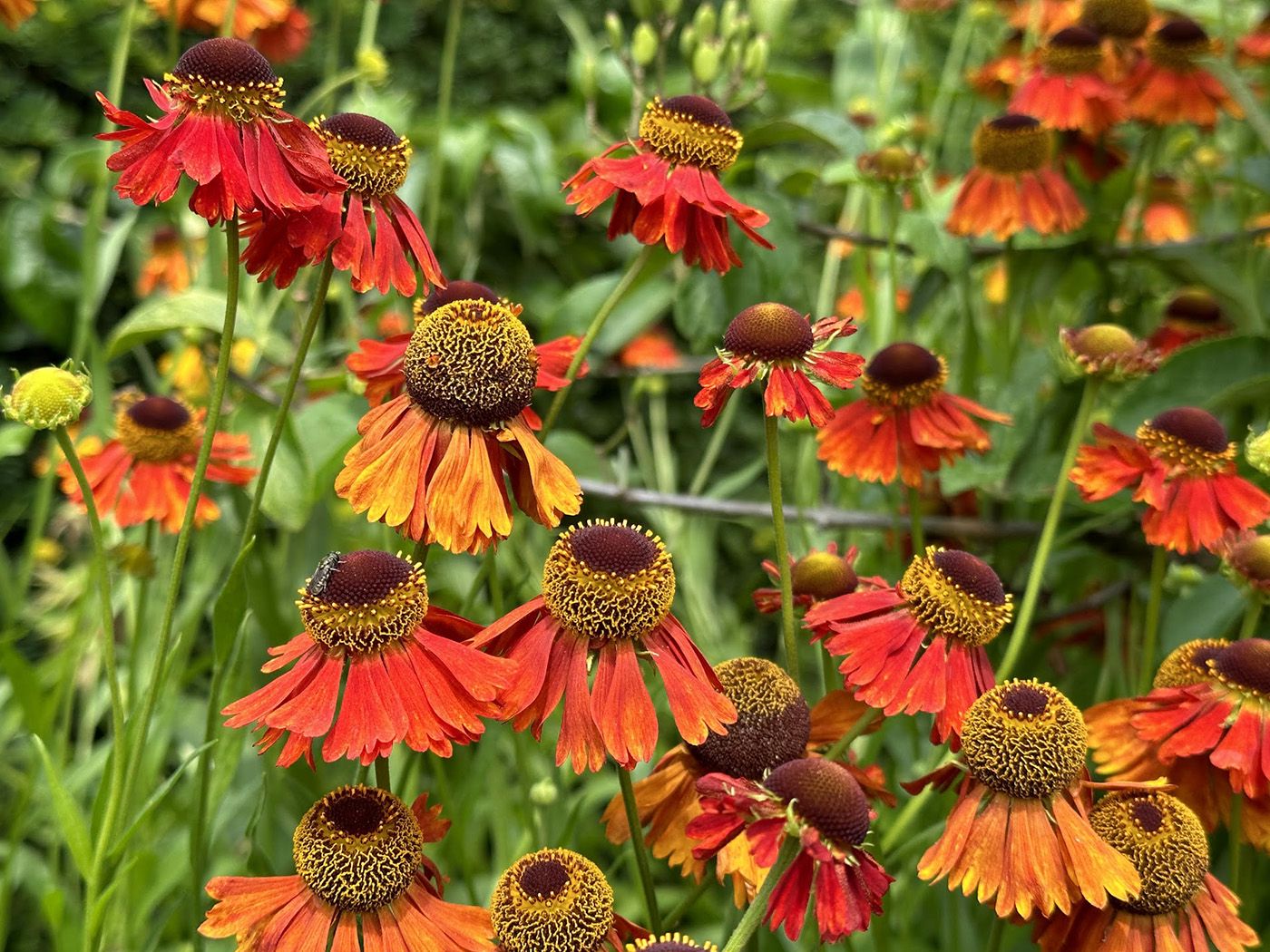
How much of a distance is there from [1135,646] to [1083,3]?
73cm

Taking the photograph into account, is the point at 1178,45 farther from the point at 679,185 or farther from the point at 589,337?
the point at 589,337

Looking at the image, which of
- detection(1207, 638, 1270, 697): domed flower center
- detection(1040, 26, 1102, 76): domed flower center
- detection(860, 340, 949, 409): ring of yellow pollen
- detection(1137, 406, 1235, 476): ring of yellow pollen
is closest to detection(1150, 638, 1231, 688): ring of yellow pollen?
detection(1207, 638, 1270, 697): domed flower center

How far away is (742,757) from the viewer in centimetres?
72

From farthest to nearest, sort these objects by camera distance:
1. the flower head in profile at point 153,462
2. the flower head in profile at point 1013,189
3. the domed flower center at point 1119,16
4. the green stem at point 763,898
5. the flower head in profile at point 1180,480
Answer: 1. the domed flower center at point 1119,16
2. the flower head in profile at point 1013,189
3. the flower head in profile at point 153,462
4. the flower head in profile at point 1180,480
5. the green stem at point 763,898

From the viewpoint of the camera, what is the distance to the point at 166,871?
1.17 m

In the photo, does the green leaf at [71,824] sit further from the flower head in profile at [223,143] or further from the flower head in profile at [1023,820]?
the flower head in profile at [1023,820]

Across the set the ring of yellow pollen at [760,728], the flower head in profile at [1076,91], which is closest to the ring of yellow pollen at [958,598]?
the ring of yellow pollen at [760,728]

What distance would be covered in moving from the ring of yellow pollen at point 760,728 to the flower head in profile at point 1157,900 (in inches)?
7.1

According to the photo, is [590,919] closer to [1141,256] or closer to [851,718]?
[851,718]

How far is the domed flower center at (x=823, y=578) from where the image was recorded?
861 millimetres

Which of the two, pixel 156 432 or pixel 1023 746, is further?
pixel 156 432

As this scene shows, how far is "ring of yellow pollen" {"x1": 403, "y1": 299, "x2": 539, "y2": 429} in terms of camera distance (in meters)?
0.71

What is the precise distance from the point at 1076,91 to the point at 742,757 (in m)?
0.94

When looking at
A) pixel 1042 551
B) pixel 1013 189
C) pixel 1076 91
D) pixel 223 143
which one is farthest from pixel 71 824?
pixel 1076 91
